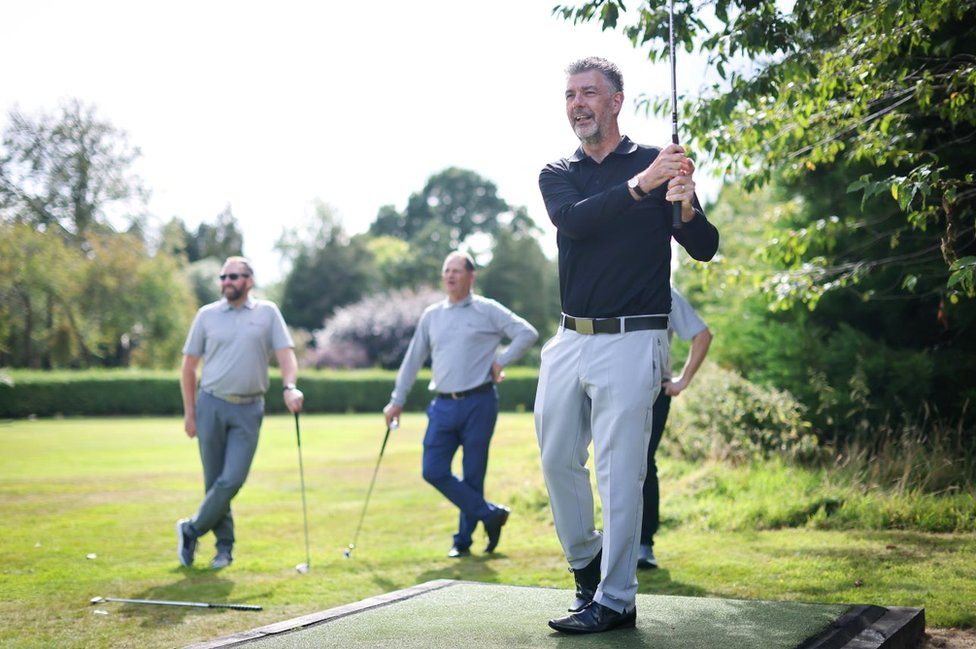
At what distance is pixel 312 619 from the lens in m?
4.81

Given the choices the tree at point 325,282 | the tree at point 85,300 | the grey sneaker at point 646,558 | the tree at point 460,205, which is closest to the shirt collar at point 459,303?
the grey sneaker at point 646,558

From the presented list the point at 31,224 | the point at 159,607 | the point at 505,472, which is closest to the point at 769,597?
the point at 159,607

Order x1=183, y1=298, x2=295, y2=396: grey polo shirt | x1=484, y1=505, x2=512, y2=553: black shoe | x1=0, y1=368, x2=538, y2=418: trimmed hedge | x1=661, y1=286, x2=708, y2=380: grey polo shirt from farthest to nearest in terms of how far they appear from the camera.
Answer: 1. x1=0, y1=368, x2=538, y2=418: trimmed hedge
2. x1=484, y1=505, x2=512, y2=553: black shoe
3. x1=183, y1=298, x2=295, y2=396: grey polo shirt
4. x1=661, y1=286, x2=708, y2=380: grey polo shirt

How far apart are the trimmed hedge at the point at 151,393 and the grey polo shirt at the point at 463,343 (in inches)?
978

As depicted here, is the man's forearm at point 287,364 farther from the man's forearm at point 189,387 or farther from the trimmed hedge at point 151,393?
the trimmed hedge at point 151,393

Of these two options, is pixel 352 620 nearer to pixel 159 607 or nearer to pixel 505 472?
pixel 159 607

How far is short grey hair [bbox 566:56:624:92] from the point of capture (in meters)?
4.40

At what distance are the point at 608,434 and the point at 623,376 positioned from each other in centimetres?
26

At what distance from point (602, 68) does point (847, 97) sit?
213 inches

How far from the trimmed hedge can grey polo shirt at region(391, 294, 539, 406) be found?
81.5ft

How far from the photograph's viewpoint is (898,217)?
10.9 m

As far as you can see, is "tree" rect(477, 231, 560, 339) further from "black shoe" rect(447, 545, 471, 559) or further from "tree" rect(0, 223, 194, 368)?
"black shoe" rect(447, 545, 471, 559)

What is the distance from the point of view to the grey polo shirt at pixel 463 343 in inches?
333

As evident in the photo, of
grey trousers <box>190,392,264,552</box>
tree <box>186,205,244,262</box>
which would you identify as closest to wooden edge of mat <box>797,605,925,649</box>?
grey trousers <box>190,392,264,552</box>
